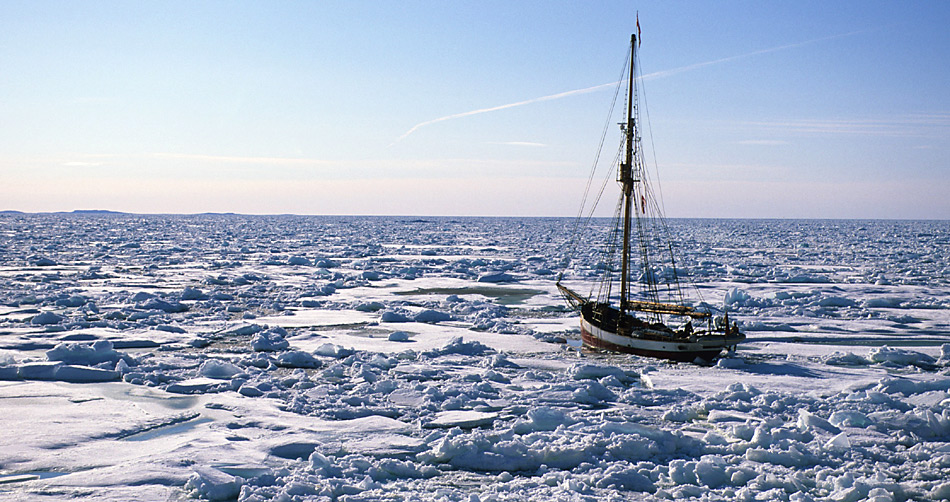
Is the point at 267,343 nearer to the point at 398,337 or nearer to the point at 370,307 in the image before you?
the point at 398,337

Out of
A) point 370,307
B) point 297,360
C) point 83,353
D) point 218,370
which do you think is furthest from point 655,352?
point 83,353

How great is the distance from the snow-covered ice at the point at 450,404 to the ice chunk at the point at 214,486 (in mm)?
17

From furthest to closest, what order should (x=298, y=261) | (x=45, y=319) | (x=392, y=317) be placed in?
(x=298, y=261), (x=392, y=317), (x=45, y=319)

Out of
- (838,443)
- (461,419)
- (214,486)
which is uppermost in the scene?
(838,443)

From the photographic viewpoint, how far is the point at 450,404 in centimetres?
1121

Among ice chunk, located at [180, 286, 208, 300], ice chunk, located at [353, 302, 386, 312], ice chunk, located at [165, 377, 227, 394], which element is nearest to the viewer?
ice chunk, located at [165, 377, 227, 394]

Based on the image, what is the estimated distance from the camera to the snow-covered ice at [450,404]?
7980 millimetres

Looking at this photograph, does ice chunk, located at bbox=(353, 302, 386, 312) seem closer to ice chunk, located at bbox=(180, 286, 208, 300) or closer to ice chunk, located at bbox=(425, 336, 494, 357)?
ice chunk, located at bbox=(180, 286, 208, 300)

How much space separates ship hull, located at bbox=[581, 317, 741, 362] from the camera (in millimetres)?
15289

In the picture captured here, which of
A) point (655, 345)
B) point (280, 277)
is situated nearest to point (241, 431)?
point (655, 345)

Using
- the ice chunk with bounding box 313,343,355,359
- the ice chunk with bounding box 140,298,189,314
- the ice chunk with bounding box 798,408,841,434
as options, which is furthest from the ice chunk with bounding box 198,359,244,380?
the ice chunk with bounding box 140,298,189,314

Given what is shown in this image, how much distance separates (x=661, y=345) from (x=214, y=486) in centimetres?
1060

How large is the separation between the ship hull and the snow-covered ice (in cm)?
40

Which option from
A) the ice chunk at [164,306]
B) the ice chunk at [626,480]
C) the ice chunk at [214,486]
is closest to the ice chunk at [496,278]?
the ice chunk at [164,306]
